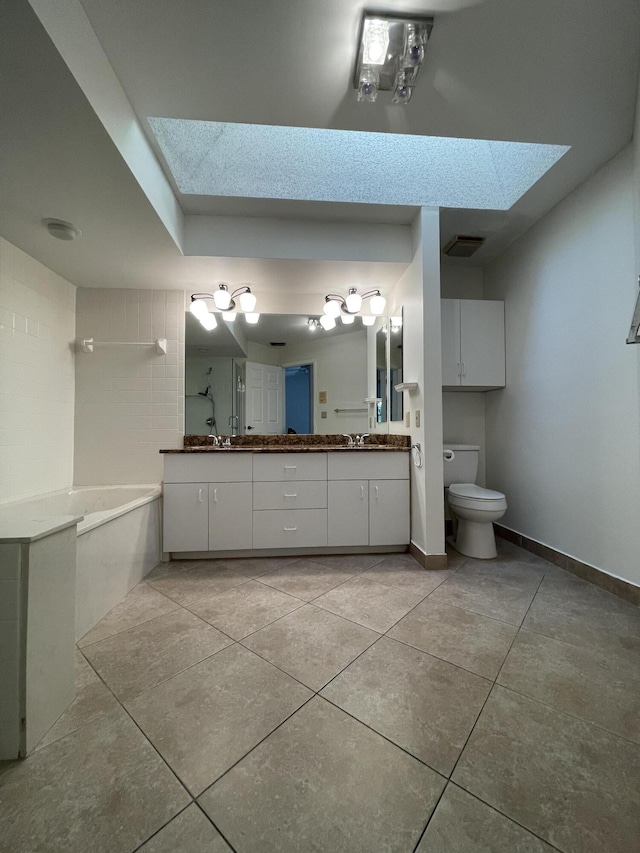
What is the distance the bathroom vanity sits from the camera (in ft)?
7.48

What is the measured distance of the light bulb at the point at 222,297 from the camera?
259cm

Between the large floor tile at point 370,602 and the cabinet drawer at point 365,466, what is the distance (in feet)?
2.36

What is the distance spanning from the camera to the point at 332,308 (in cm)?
272

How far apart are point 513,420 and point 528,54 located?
2145 mm

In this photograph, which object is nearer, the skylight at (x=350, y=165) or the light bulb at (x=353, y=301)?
the skylight at (x=350, y=165)

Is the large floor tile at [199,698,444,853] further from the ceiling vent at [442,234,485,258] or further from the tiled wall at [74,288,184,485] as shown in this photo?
the ceiling vent at [442,234,485,258]

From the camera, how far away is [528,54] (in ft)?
4.25

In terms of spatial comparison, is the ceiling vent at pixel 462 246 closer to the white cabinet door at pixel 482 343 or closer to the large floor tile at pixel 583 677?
the white cabinet door at pixel 482 343

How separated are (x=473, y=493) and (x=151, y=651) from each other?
2143 mm

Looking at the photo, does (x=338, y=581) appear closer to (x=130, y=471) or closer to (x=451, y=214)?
(x=130, y=471)

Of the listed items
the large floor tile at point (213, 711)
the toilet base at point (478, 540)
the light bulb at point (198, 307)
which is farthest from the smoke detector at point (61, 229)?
the toilet base at point (478, 540)

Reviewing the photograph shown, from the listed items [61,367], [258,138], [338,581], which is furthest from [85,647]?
[258,138]

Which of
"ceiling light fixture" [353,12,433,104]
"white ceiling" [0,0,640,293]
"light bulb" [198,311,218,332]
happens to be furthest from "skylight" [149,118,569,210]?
"light bulb" [198,311,218,332]

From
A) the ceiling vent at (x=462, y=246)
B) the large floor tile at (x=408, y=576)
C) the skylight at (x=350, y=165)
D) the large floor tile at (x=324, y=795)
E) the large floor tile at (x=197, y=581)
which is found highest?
the skylight at (x=350, y=165)
